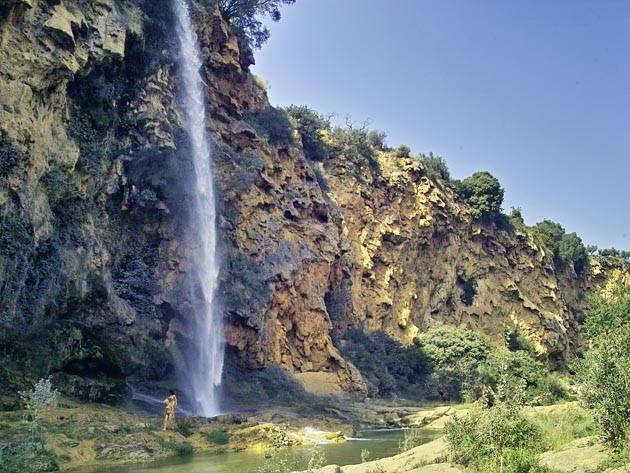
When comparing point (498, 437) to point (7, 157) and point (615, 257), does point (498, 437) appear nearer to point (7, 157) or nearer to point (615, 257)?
point (7, 157)

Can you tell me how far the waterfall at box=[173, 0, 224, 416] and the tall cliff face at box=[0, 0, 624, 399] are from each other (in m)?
0.82

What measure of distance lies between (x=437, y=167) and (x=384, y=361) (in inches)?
907

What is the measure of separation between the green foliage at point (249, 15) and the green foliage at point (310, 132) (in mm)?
6027

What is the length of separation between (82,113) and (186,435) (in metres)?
13.4

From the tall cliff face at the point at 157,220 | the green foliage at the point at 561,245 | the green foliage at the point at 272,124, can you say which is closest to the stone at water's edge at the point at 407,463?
the tall cliff face at the point at 157,220

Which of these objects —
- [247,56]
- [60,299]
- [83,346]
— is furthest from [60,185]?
[247,56]

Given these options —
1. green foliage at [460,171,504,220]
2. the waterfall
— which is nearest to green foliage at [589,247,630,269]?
green foliage at [460,171,504,220]

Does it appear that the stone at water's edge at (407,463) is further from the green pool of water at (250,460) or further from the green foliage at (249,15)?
the green foliage at (249,15)

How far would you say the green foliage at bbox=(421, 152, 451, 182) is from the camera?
56.9 m

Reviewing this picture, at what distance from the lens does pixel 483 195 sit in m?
58.5

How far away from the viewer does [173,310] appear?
95.1 feet

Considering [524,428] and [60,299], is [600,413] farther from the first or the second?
[60,299]

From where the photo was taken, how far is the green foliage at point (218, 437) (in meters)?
18.5

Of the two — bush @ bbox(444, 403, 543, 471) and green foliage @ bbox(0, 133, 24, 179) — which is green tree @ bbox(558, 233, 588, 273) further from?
bush @ bbox(444, 403, 543, 471)
